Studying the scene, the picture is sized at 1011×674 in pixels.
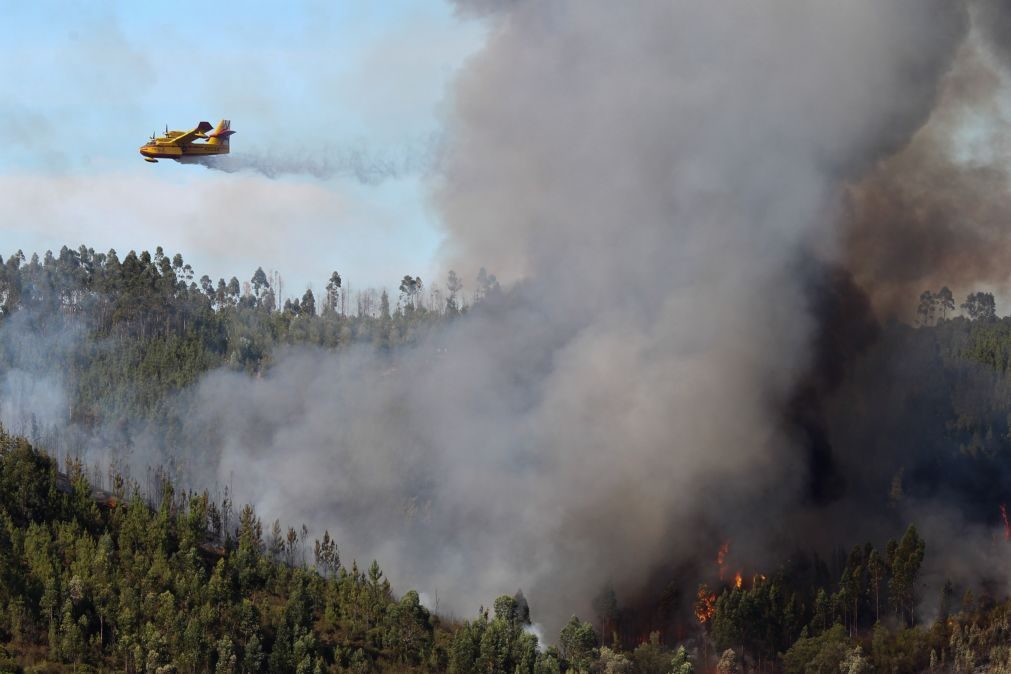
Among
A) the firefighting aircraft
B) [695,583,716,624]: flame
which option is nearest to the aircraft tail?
the firefighting aircraft

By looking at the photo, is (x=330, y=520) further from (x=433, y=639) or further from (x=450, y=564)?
(x=433, y=639)

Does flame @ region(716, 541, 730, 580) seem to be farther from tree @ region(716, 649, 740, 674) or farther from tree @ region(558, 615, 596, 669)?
tree @ region(558, 615, 596, 669)

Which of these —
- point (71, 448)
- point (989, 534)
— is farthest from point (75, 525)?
point (989, 534)

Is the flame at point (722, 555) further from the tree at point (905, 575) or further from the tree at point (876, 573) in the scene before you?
the tree at point (905, 575)

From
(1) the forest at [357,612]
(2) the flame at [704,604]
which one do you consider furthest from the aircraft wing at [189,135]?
(2) the flame at [704,604]

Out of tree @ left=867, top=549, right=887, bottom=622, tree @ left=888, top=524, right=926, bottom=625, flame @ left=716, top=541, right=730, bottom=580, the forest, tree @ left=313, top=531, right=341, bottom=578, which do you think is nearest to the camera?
the forest

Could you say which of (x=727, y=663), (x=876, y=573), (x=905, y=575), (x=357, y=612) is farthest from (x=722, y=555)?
(x=357, y=612)

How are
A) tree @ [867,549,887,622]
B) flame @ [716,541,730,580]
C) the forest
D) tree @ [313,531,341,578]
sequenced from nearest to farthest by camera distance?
the forest → tree @ [867,549,887,622] → flame @ [716,541,730,580] → tree @ [313,531,341,578]

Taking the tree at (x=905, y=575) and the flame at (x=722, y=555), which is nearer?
the tree at (x=905, y=575)
